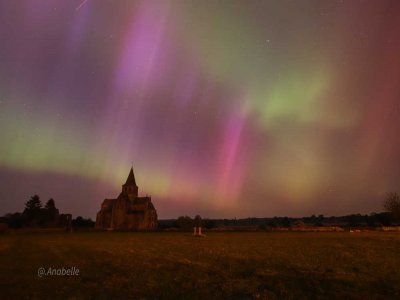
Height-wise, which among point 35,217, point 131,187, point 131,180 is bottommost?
point 35,217

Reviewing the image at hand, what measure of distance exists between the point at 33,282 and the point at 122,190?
→ 143380mm

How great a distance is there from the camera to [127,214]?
138875 mm

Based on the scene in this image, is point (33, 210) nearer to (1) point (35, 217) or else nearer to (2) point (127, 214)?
(1) point (35, 217)

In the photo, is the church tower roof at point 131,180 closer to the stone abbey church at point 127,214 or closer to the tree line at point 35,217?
the stone abbey church at point 127,214

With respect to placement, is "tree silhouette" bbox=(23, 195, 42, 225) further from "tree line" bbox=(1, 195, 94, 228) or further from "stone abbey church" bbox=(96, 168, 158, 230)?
"stone abbey church" bbox=(96, 168, 158, 230)

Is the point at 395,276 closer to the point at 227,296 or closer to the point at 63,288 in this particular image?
the point at 227,296

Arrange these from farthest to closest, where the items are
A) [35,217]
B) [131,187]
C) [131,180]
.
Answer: [131,180] → [131,187] → [35,217]

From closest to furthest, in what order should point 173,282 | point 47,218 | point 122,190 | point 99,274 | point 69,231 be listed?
point 173,282 < point 99,274 < point 69,231 < point 47,218 < point 122,190

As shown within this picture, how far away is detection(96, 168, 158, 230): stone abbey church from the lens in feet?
449

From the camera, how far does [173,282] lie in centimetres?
1385

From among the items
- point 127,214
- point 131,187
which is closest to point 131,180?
point 131,187

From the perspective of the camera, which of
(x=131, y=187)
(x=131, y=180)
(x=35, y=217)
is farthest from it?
(x=131, y=180)

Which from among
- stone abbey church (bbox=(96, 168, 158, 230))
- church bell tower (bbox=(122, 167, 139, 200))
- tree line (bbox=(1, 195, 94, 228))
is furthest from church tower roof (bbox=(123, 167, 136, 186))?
tree line (bbox=(1, 195, 94, 228))

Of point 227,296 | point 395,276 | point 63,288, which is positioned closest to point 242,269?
point 227,296
